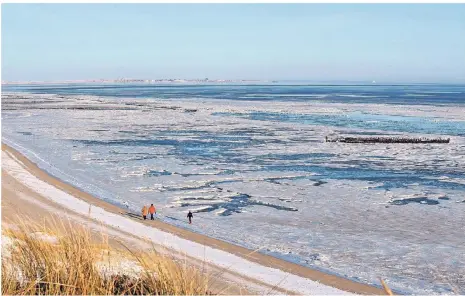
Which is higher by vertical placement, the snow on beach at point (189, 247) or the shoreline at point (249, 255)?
the snow on beach at point (189, 247)

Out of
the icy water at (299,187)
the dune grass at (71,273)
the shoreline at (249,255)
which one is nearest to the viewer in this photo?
the dune grass at (71,273)

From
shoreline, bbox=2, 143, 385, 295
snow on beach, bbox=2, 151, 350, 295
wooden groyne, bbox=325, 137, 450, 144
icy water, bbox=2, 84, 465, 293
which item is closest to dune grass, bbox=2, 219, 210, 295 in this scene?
snow on beach, bbox=2, 151, 350, 295

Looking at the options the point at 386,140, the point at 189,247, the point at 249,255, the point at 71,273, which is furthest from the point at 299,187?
the point at 386,140

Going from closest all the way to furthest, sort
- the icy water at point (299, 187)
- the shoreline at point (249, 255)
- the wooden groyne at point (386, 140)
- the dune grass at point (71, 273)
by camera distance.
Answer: the dune grass at point (71, 273), the shoreline at point (249, 255), the icy water at point (299, 187), the wooden groyne at point (386, 140)

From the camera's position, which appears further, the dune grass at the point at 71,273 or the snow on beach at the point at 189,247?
the snow on beach at the point at 189,247

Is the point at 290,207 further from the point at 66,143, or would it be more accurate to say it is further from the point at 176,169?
the point at 66,143

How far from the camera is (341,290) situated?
10.9 meters

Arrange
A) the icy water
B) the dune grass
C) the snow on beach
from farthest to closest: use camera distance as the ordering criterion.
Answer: the icy water < the snow on beach < the dune grass

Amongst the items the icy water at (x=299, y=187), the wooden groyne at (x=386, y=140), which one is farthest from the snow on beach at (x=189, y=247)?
the wooden groyne at (x=386, y=140)

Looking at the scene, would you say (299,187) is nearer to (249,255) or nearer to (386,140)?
(249,255)

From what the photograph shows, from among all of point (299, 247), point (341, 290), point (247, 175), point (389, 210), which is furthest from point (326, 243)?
point (247, 175)

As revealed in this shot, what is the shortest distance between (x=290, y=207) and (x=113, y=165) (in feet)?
37.0

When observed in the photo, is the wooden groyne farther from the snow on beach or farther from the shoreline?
the snow on beach

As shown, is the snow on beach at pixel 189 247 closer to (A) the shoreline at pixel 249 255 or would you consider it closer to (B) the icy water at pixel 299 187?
(A) the shoreline at pixel 249 255
